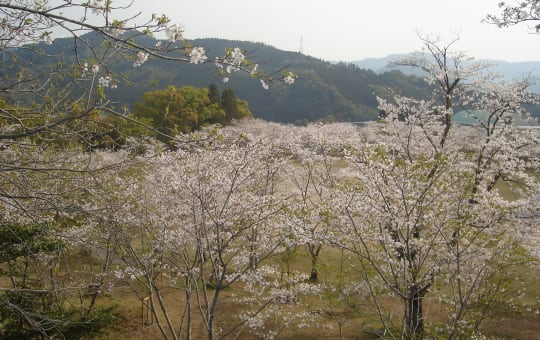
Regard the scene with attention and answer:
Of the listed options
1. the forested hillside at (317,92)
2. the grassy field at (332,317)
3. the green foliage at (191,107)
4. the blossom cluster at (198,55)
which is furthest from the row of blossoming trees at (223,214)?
the forested hillside at (317,92)

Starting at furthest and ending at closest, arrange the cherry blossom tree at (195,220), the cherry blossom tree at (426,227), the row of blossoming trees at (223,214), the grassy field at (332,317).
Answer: the grassy field at (332,317), the cherry blossom tree at (195,220), the cherry blossom tree at (426,227), the row of blossoming trees at (223,214)

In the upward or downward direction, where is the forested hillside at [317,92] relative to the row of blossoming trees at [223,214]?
upward

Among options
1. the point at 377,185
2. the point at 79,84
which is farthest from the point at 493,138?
the point at 79,84

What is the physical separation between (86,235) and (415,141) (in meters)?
8.94

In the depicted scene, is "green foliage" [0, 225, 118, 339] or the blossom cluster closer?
the blossom cluster

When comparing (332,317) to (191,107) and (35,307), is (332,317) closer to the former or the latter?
(35,307)

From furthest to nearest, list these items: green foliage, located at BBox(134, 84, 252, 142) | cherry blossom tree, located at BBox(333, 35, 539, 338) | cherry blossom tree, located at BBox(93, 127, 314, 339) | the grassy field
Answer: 1. green foliage, located at BBox(134, 84, 252, 142)
2. the grassy field
3. cherry blossom tree, located at BBox(93, 127, 314, 339)
4. cherry blossom tree, located at BBox(333, 35, 539, 338)

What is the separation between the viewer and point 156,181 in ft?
29.9

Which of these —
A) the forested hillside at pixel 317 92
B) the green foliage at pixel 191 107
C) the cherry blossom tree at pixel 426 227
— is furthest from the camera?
the forested hillside at pixel 317 92

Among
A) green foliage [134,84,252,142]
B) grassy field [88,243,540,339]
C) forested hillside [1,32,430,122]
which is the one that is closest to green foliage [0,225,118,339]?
grassy field [88,243,540,339]

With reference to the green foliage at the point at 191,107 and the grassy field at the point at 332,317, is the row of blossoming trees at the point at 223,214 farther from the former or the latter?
the green foliage at the point at 191,107

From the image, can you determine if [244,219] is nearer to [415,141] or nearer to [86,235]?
[86,235]

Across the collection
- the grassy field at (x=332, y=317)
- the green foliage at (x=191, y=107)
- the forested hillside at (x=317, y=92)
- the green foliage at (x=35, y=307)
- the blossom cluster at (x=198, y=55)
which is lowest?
the grassy field at (x=332, y=317)

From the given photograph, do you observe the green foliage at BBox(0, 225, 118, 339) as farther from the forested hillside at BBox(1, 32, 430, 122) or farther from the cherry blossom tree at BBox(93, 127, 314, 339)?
the forested hillside at BBox(1, 32, 430, 122)
